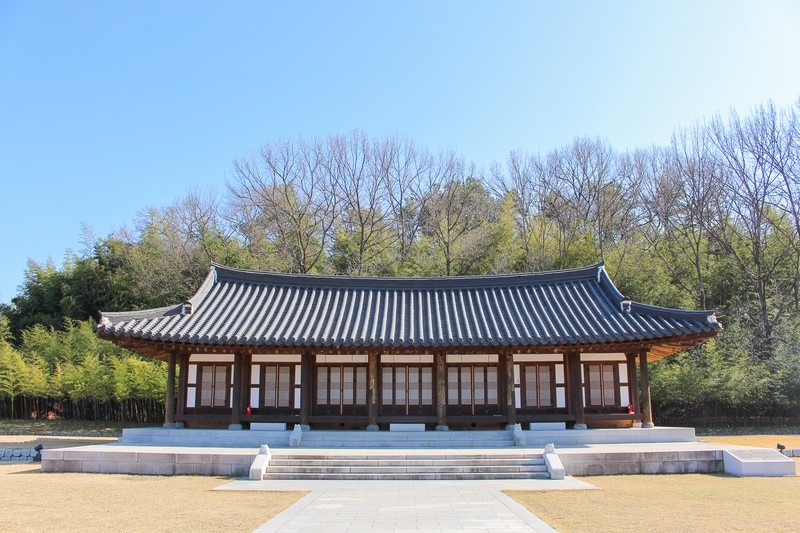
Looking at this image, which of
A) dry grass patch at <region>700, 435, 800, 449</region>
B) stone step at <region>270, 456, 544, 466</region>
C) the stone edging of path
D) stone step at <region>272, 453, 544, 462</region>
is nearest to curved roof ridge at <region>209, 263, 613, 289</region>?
dry grass patch at <region>700, 435, 800, 449</region>

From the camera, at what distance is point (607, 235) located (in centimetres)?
3491

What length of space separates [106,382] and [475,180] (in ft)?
86.8

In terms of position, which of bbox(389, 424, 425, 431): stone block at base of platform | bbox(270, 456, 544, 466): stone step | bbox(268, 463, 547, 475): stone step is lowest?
bbox(268, 463, 547, 475): stone step

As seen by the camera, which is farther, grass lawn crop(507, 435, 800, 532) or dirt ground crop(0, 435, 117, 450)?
dirt ground crop(0, 435, 117, 450)

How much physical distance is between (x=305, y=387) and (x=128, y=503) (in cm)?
803

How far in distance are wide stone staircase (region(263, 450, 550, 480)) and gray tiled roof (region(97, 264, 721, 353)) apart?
12.0 ft

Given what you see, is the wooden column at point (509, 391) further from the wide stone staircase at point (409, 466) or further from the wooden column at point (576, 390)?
the wide stone staircase at point (409, 466)

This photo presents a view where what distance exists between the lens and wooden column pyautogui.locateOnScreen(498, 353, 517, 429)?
16984mm

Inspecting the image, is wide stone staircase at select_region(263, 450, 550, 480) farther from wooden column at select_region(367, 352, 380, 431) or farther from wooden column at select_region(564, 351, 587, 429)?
wooden column at select_region(564, 351, 587, 429)

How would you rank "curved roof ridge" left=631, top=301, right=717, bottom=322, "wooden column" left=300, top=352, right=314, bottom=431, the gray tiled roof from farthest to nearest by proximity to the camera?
"wooden column" left=300, top=352, right=314, bottom=431, the gray tiled roof, "curved roof ridge" left=631, top=301, right=717, bottom=322

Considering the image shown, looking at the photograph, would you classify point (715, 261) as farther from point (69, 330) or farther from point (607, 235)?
point (69, 330)

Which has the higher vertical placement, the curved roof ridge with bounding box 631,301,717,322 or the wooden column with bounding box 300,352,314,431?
the curved roof ridge with bounding box 631,301,717,322

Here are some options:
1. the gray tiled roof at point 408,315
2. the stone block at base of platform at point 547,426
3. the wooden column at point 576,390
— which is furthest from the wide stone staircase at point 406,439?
the gray tiled roof at point 408,315

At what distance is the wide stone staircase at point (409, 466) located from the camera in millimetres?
12383
